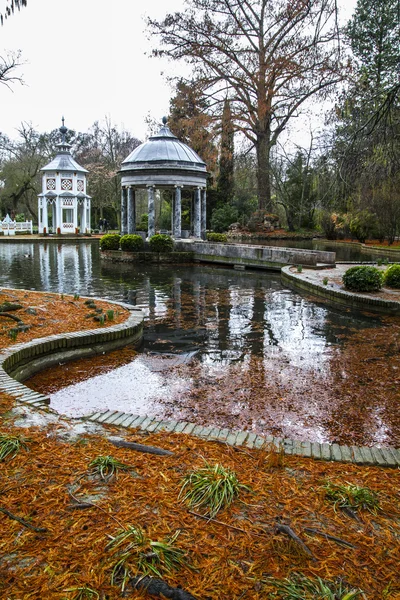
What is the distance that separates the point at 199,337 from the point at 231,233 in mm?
25086

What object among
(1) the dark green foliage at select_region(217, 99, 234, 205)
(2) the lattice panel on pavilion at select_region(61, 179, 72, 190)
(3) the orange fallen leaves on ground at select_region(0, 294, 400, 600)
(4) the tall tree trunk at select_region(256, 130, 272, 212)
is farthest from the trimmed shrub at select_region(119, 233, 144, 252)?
(3) the orange fallen leaves on ground at select_region(0, 294, 400, 600)

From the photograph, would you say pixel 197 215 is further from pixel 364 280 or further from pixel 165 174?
pixel 364 280

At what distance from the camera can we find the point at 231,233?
33531 millimetres

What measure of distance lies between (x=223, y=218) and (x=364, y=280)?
24.1 meters

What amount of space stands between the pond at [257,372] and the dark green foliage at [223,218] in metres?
22.7

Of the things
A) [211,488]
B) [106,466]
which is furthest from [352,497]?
[106,466]

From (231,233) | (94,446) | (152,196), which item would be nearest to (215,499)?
(94,446)

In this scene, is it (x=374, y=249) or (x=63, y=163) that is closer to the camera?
(x=374, y=249)

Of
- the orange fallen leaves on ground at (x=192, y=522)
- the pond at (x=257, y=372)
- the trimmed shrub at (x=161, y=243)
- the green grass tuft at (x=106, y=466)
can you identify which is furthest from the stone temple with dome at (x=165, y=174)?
the green grass tuft at (x=106, y=466)

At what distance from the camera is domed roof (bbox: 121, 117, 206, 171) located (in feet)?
86.5

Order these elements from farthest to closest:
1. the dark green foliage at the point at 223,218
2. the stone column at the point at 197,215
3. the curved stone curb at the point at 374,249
Result: the dark green foliage at the point at 223,218
the stone column at the point at 197,215
the curved stone curb at the point at 374,249

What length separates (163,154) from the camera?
87.6 ft

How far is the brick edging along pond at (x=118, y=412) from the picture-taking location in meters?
3.75

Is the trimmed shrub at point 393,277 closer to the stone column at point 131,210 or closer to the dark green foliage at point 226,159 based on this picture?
the stone column at point 131,210
